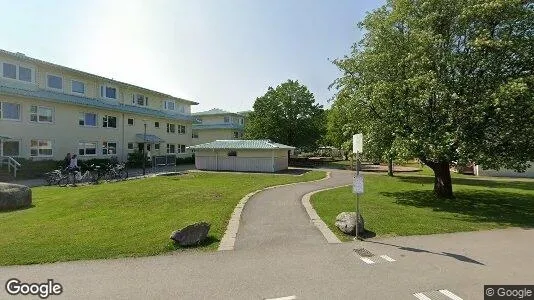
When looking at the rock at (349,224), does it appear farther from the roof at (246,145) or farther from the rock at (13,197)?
the roof at (246,145)

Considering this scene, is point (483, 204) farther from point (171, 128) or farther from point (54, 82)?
point (171, 128)

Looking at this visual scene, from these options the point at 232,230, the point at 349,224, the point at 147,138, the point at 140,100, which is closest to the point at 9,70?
the point at 147,138

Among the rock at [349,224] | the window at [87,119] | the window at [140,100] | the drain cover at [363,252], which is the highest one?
the window at [140,100]

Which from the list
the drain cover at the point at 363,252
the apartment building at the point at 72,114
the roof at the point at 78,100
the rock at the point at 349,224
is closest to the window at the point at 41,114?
the apartment building at the point at 72,114

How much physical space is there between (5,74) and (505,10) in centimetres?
3127

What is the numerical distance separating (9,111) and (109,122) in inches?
372

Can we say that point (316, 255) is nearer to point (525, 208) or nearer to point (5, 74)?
point (525, 208)

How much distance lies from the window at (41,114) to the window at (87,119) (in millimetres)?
2797

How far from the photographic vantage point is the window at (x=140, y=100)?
3831 cm

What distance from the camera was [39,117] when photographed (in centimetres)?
2745

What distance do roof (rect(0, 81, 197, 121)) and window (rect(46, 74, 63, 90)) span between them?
87 centimetres

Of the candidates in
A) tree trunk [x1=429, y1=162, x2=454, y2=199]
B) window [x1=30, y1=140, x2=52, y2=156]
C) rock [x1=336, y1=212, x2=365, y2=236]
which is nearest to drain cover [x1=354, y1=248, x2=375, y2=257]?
rock [x1=336, y1=212, x2=365, y2=236]

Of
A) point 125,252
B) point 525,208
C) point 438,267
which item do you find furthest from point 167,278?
point 525,208

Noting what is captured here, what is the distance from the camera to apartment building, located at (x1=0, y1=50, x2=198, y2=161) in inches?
1001
